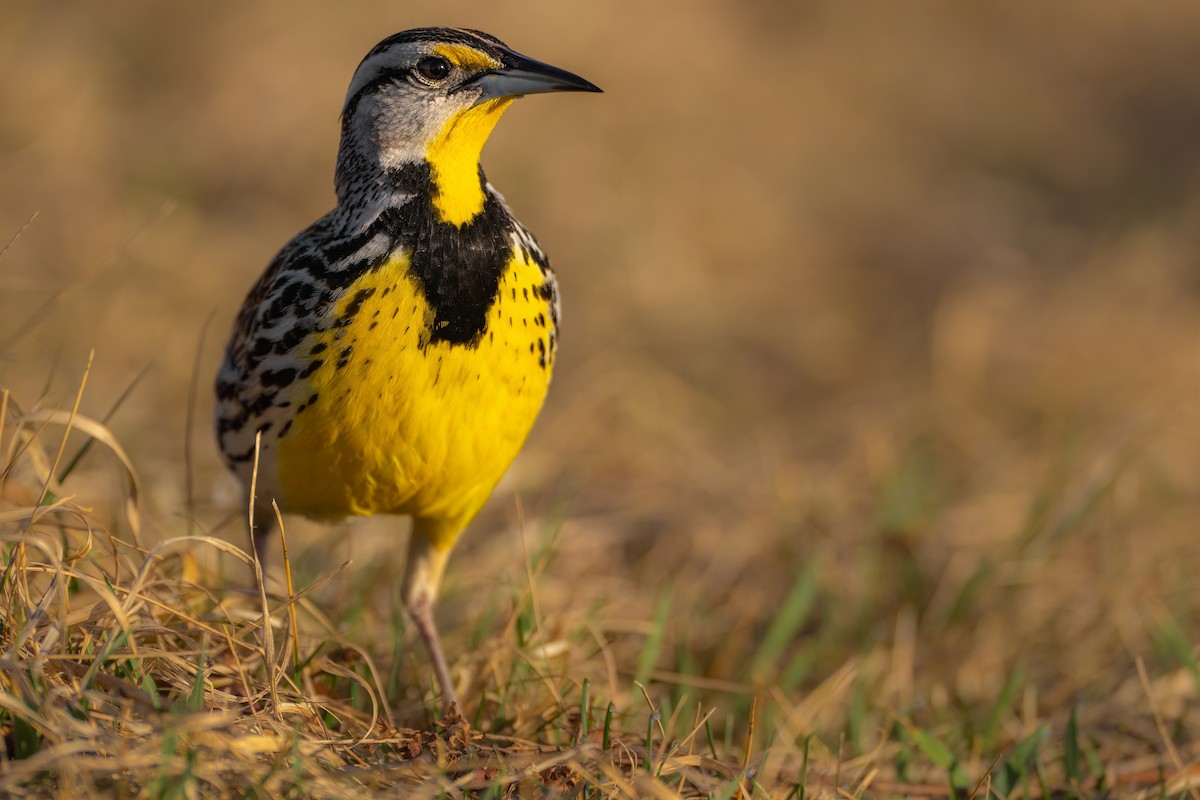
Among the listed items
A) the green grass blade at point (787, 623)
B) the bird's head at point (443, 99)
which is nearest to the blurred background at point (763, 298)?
the green grass blade at point (787, 623)

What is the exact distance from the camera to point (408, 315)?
10.3ft

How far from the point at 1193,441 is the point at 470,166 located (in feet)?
13.9

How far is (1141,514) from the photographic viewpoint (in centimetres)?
545

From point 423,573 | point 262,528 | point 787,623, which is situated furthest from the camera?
point 787,623

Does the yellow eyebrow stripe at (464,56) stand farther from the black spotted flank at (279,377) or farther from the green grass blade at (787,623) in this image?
the green grass blade at (787,623)

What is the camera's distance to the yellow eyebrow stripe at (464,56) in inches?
131

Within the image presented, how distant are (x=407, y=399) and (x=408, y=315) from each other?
20 cm

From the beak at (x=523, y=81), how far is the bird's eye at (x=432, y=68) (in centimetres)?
8

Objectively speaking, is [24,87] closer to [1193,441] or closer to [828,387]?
[828,387]

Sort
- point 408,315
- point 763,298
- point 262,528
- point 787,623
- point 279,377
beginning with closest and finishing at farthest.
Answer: point 408,315 < point 279,377 < point 262,528 < point 787,623 < point 763,298

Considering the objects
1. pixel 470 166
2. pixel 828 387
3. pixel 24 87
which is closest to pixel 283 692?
pixel 470 166

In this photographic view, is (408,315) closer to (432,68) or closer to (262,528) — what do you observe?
(432,68)

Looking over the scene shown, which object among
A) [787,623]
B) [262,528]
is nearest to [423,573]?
[262,528]

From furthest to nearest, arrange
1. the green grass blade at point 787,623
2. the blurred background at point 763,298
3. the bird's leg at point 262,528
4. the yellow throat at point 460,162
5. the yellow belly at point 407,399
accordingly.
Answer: the blurred background at point 763,298
the green grass blade at point 787,623
the bird's leg at point 262,528
the yellow throat at point 460,162
the yellow belly at point 407,399
